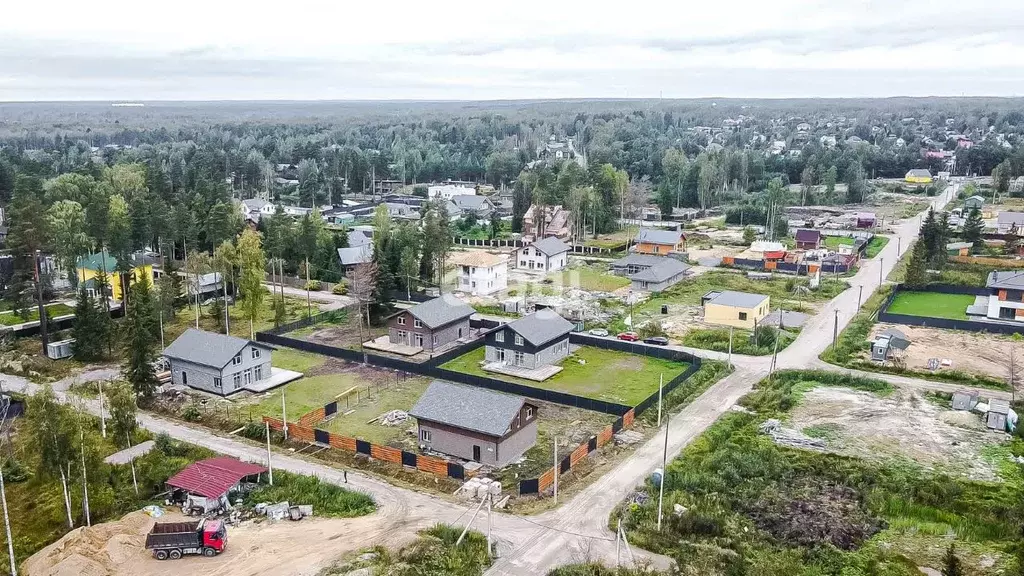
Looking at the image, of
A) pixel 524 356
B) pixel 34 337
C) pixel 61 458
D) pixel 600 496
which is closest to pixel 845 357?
pixel 524 356

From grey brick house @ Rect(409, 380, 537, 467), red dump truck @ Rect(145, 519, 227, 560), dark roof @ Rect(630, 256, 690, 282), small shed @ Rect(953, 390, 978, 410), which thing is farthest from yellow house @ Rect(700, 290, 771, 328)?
red dump truck @ Rect(145, 519, 227, 560)

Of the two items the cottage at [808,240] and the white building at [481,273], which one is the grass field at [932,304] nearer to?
the cottage at [808,240]

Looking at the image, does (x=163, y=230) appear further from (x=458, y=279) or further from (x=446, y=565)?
(x=446, y=565)

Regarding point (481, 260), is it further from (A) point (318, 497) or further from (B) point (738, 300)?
(A) point (318, 497)

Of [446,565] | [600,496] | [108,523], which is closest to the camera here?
[446,565]

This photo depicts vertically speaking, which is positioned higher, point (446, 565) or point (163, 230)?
point (163, 230)

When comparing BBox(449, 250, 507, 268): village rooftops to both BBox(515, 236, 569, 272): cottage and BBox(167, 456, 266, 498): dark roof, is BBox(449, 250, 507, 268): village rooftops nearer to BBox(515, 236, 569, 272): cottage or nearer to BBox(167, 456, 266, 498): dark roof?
→ BBox(515, 236, 569, 272): cottage
